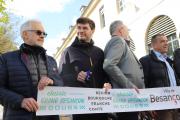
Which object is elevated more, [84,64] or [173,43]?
[173,43]

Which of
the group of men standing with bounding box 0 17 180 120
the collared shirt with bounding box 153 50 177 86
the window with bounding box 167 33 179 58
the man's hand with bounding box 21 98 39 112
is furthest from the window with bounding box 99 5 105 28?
the man's hand with bounding box 21 98 39 112

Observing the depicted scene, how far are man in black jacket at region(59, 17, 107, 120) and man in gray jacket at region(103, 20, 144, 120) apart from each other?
0.14m

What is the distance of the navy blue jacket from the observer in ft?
11.4

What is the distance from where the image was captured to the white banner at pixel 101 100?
3.90 meters

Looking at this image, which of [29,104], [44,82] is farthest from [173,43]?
[29,104]

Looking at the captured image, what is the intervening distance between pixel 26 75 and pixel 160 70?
2.10m

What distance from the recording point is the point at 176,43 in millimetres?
13250

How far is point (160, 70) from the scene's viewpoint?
4.92 m

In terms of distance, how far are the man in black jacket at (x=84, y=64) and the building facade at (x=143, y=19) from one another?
27.5 ft

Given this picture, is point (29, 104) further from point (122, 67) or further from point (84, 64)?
point (122, 67)

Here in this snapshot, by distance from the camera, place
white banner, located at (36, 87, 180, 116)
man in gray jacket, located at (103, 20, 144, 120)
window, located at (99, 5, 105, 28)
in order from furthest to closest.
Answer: window, located at (99, 5, 105, 28), man in gray jacket, located at (103, 20, 144, 120), white banner, located at (36, 87, 180, 116)

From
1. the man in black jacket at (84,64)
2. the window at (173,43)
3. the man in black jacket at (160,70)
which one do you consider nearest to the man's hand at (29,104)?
the man in black jacket at (84,64)

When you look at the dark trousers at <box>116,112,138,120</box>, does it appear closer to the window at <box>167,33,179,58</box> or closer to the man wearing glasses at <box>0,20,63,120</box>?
the man wearing glasses at <box>0,20,63,120</box>

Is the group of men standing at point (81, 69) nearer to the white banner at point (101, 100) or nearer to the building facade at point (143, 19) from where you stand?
the white banner at point (101, 100)
